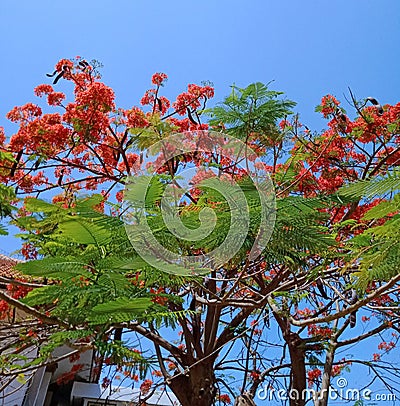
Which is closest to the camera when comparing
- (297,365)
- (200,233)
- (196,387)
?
(200,233)

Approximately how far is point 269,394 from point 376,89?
3.97m

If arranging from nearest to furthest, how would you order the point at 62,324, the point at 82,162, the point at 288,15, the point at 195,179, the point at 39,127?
the point at 62,324
the point at 195,179
the point at 39,127
the point at 82,162
the point at 288,15

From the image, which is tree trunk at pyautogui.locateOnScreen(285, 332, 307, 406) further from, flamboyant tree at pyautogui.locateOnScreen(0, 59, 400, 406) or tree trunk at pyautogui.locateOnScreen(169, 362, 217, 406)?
tree trunk at pyautogui.locateOnScreen(169, 362, 217, 406)

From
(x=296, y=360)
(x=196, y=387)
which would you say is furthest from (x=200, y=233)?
(x=296, y=360)

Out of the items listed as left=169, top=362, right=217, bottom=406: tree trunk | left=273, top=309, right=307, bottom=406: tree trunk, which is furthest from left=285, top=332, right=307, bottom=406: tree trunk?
left=169, top=362, right=217, bottom=406: tree trunk

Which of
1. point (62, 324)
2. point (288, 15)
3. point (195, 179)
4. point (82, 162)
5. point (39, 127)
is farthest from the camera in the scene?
point (288, 15)

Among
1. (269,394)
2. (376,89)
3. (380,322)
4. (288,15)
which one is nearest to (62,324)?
(269,394)

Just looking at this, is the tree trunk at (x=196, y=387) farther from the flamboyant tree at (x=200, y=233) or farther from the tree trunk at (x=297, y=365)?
the tree trunk at (x=297, y=365)

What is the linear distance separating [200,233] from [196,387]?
270 centimetres

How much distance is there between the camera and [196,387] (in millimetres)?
3885

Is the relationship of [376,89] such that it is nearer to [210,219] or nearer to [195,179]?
[195,179]

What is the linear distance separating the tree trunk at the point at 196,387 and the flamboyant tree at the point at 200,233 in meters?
0.01

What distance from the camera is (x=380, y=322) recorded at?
4.87 m

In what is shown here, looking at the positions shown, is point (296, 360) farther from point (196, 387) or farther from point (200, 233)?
point (200, 233)
